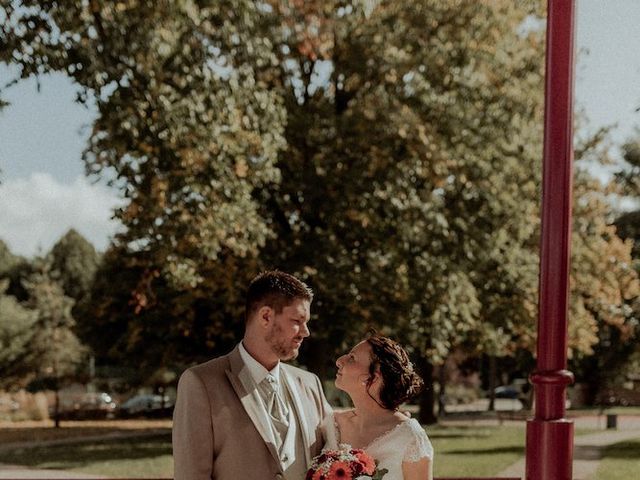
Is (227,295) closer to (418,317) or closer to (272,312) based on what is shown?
(418,317)

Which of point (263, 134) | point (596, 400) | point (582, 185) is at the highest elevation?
point (582, 185)

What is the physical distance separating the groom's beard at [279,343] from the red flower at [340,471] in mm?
487

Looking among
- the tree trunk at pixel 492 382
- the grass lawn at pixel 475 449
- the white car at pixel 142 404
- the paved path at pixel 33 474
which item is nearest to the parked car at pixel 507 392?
the tree trunk at pixel 492 382

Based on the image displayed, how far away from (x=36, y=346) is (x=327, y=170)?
35.7 metres

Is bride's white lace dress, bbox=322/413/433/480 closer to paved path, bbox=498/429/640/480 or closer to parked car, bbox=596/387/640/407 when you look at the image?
paved path, bbox=498/429/640/480

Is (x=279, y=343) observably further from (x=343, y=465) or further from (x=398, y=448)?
(x=398, y=448)

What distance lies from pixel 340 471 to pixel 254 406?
450mm

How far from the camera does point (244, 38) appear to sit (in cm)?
1170

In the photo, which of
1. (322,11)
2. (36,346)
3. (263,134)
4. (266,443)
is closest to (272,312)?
(266,443)

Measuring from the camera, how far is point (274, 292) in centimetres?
418

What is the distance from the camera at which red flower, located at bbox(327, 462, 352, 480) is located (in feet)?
13.0

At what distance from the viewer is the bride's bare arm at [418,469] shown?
4324 millimetres

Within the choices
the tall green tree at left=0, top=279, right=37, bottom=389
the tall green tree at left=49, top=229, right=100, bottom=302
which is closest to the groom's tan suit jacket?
the tall green tree at left=0, top=279, right=37, bottom=389

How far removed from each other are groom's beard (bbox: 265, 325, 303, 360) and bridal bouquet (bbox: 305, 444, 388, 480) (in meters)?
0.45
